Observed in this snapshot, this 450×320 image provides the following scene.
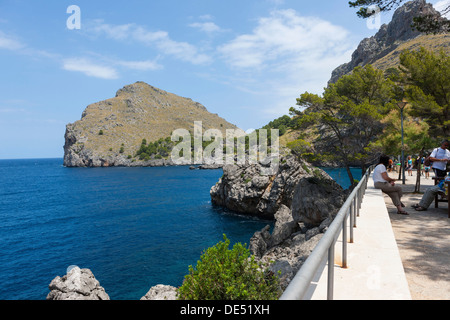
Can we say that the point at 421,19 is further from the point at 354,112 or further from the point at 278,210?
the point at 278,210

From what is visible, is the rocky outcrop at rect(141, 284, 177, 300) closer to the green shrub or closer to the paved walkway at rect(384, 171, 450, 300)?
the green shrub

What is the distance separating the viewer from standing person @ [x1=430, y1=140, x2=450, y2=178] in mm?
9470

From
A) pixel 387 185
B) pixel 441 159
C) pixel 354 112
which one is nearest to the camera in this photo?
pixel 387 185

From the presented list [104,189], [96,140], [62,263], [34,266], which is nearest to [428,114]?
[62,263]

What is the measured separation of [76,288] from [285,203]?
28.3m

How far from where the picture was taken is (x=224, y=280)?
757 centimetres

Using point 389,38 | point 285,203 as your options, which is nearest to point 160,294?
point 285,203

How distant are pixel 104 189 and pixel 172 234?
48302 millimetres

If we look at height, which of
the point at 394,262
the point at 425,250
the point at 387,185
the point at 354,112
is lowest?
the point at 425,250

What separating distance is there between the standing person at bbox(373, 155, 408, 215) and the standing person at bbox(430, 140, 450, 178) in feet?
7.21

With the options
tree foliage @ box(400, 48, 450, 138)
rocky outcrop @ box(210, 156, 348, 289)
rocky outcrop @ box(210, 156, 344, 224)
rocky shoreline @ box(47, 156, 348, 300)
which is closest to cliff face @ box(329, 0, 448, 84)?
rocky outcrop @ box(210, 156, 344, 224)

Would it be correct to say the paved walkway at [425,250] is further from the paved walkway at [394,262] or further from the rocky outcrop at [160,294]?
the rocky outcrop at [160,294]

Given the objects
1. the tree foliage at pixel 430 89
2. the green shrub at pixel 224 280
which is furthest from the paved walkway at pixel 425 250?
the tree foliage at pixel 430 89

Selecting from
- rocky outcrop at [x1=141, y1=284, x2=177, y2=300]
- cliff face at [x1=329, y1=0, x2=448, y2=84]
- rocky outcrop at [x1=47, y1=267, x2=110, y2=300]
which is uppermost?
cliff face at [x1=329, y1=0, x2=448, y2=84]
